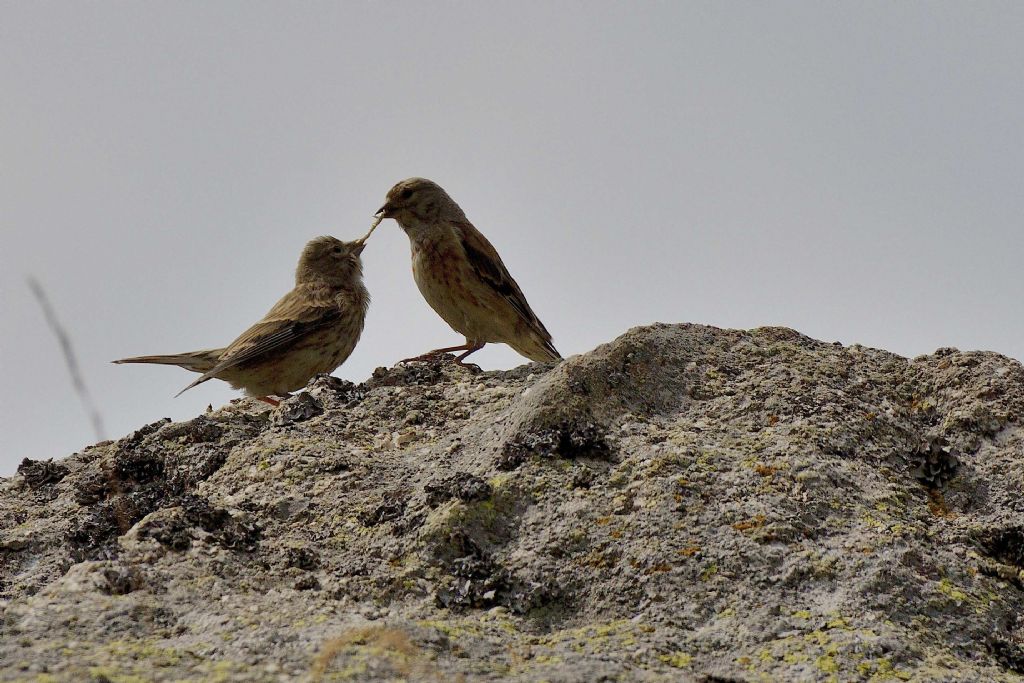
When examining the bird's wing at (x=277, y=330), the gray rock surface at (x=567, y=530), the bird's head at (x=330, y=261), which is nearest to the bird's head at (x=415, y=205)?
the bird's head at (x=330, y=261)

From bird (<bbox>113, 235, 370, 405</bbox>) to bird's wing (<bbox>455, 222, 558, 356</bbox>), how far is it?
100 centimetres

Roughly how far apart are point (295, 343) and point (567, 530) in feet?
17.2

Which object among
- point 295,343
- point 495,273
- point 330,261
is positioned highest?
point 330,261

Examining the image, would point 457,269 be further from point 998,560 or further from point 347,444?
point 998,560

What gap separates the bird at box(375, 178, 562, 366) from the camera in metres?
9.43

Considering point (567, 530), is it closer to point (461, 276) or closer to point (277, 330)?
point (277, 330)

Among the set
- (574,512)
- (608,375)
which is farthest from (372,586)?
(608,375)

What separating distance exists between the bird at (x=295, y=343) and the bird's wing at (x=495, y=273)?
1.00 metres

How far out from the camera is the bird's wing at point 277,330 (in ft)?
28.5

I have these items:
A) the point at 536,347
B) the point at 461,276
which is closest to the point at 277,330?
the point at 461,276

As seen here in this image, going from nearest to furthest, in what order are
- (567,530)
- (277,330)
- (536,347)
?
(567,530)
(277,330)
(536,347)

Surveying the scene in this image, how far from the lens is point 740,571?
12.3 feet

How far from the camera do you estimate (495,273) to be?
964cm

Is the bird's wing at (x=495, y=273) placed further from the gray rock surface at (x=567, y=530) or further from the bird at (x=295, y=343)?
the gray rock surface at (x=567, y=530)
